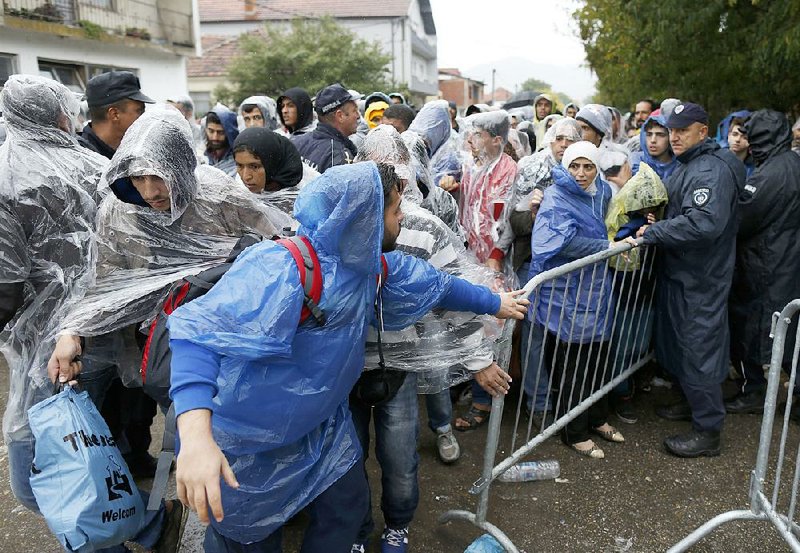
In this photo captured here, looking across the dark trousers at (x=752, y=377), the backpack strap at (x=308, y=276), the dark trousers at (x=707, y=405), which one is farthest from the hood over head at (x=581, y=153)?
the backpack strap at (x=308, y=276)

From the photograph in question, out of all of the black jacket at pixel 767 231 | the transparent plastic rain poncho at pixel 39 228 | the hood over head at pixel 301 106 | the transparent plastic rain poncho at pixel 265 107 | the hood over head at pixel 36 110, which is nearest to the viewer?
the transparent plastic rain poncho at pixel 39 228

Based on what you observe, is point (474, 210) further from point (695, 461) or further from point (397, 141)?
point (695, 461)

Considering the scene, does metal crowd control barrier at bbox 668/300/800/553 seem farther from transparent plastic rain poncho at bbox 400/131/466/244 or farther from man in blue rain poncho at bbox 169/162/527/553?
transparent plastic rain poncho at bbox 400/131/466/244

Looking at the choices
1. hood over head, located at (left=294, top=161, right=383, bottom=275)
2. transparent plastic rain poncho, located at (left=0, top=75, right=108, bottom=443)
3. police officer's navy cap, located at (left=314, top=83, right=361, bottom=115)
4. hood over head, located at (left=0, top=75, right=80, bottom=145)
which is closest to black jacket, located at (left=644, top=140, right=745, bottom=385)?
hood over head, located at (left=294, top=161, right=383, bottom=275)

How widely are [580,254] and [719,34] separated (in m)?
5.64

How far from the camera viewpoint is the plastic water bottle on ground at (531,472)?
2979 millimetres

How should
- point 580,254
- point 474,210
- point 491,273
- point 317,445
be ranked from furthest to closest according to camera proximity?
point 474,210 < point 580,254 < point 491,273 < point 317,445

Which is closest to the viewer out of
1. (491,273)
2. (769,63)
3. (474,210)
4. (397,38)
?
(491,273)

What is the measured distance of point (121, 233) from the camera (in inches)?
85.8

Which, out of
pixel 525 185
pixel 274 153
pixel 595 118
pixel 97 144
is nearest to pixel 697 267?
pixel 525 185

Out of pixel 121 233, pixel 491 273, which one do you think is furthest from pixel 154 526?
pixel 491 273

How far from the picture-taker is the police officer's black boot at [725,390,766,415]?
3.66 meters

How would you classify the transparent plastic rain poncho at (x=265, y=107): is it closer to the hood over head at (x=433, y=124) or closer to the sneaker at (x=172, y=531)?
the hood over head at (x=433, y=124)

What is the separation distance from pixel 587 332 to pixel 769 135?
162 centimetres
